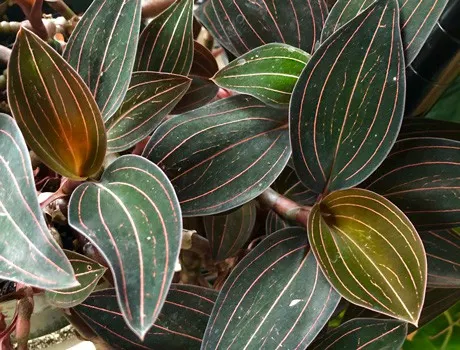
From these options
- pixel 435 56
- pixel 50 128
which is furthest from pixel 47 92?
pixel 435 56

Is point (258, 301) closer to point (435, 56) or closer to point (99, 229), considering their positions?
point (99, 229)

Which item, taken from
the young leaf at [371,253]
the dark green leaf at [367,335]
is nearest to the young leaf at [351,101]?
the young leaf at [371,253]

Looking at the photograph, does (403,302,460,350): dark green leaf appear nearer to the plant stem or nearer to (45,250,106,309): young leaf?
the plant stem

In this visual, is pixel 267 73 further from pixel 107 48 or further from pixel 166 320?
pixel 166 320

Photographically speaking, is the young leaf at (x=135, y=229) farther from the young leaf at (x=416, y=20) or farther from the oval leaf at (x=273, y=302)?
the young leaf at (x=416, y=20)

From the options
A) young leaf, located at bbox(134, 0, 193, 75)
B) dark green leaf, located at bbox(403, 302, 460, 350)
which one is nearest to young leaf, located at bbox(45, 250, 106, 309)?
young leaf, located at bbox(134, 0, 193, 75)

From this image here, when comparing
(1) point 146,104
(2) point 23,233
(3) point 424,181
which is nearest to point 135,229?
(2) point 23,233
